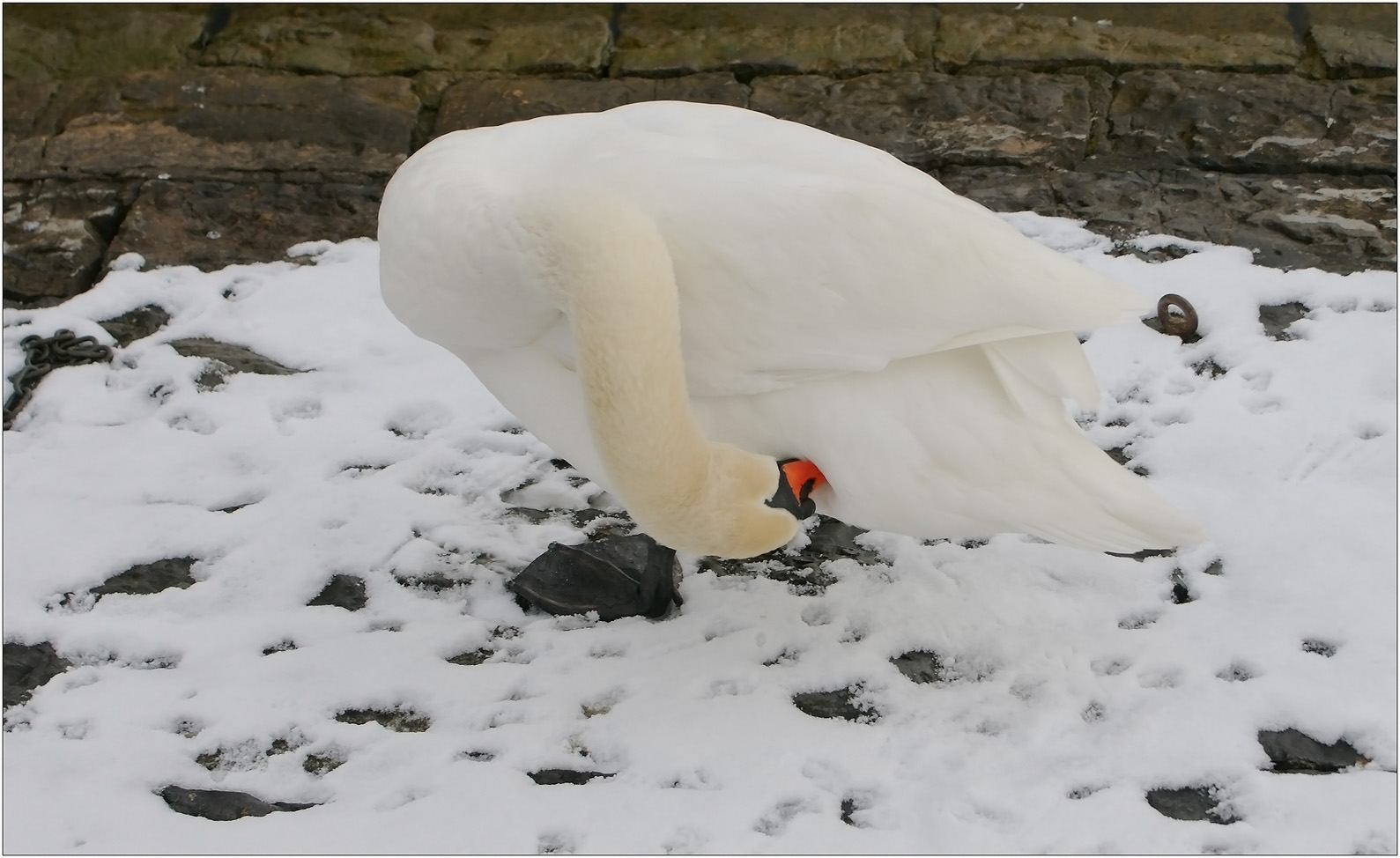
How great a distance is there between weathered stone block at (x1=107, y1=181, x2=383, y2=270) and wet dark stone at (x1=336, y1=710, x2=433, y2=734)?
2.64 m

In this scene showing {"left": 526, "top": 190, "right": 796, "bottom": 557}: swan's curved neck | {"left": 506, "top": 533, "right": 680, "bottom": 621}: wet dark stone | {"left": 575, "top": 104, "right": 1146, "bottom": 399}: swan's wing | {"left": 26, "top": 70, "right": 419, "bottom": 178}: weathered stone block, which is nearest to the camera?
{"left": 526, "top": 190, "right": 796, "bottom": 557}: swan's curved neck

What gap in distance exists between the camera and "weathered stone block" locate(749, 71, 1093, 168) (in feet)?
18.0

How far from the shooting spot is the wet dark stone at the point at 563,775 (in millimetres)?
2824

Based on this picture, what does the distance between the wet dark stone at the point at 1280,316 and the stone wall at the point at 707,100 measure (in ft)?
1.04

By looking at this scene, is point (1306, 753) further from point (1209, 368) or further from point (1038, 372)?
point (1209, 368)

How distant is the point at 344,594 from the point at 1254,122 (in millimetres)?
4087

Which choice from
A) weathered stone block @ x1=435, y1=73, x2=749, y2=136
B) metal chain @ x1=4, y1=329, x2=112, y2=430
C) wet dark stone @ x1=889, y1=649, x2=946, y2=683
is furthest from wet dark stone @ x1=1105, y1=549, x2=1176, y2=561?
metal chain @ x1=4, y1=329, x2=112, y2=430

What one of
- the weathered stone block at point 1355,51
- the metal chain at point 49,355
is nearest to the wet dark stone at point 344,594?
the metal chain at point 49,355

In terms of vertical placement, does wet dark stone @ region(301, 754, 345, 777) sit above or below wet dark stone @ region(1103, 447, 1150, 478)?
below

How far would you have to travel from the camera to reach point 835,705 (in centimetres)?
303

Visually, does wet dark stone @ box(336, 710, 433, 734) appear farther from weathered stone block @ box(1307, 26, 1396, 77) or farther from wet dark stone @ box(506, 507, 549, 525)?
weathered stone block @ box(1307, 26, 1396, 77)

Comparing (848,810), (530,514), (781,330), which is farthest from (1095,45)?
(848,810)

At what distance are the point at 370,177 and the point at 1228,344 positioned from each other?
3432 millimetres

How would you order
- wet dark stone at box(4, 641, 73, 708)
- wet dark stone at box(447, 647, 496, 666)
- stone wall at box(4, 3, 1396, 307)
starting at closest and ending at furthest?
1. wet dark stone at box(4, 641, 73, 708)
2. wet dark stone at box(447, 647, 496, 666)
3. stone wall at box(4, 3, 1396, 307)
